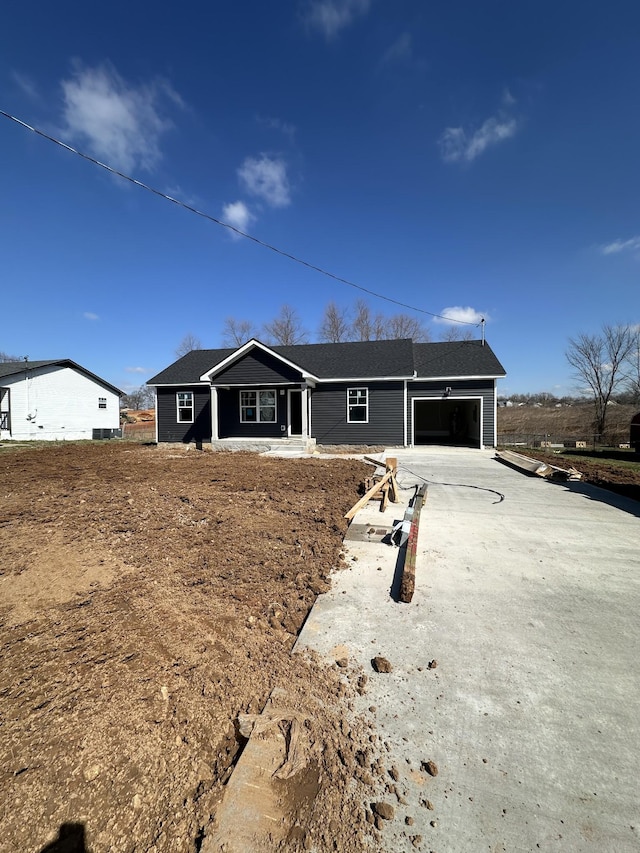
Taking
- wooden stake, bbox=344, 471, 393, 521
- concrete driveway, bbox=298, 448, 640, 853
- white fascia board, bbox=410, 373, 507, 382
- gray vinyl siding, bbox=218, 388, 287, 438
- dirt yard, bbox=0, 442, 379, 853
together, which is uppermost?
white fascia board, bbox=410, 373, 507, 382

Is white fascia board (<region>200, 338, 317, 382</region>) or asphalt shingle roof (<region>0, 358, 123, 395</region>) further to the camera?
asphalt shingle roof (<region>0, 358, 123, 395</region>)

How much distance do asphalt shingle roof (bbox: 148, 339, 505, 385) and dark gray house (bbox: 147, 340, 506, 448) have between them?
0.05 m

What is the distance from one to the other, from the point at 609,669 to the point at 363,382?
49.0 feet

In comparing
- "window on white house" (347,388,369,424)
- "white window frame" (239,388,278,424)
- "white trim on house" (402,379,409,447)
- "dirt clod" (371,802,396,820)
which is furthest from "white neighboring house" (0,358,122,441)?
"dirt clod" (371,802,396,820)

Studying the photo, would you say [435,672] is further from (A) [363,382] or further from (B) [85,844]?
(A) [363,382]

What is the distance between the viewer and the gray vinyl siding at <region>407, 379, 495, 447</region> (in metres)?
16.3

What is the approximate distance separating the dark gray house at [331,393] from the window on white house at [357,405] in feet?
0.15

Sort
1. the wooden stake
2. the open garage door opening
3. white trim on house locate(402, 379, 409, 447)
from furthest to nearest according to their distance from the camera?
the open garage door opening → white trim on house locate(402, 379, 409, 447) → the wooden stake

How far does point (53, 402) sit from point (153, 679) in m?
28.9

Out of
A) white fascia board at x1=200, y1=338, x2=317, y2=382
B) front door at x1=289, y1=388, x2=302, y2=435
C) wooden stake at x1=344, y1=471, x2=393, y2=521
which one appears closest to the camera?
wooden stake at x1=344, y1=471, x2=393, y2=521

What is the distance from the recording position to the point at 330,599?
10.8 feet

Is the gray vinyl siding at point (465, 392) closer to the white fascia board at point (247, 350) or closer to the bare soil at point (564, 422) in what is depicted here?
the white fascia board at point (247, 350)

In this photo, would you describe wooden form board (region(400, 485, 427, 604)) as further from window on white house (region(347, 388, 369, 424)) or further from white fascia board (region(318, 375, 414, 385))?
window on white house (region(347, 388, 369, 424))

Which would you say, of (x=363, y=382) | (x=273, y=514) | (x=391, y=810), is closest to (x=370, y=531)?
(x=273, y=514)
